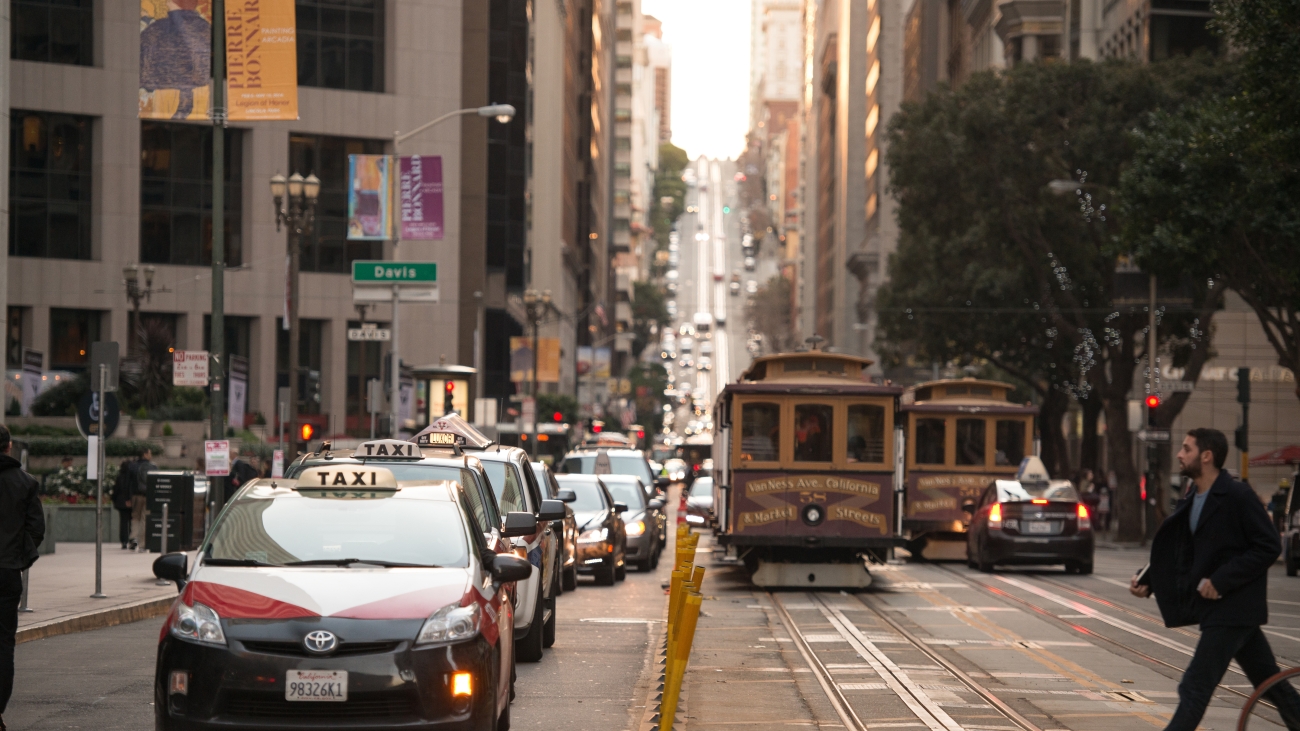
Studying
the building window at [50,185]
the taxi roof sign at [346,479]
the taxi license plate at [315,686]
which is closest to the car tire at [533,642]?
the taxi roof sign at [346,479]

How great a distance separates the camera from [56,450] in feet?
124

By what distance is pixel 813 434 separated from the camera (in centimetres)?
2333

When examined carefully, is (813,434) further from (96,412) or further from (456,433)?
(96,412)

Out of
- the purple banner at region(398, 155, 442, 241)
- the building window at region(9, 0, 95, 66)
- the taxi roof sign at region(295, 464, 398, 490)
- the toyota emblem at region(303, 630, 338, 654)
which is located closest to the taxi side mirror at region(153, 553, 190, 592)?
the taxi roof sign at region(295, 464, 398, 490)

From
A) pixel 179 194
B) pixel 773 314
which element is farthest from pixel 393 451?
pixel 773 314

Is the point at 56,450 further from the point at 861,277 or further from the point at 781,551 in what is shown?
the point at 861,277

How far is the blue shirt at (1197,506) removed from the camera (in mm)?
9023

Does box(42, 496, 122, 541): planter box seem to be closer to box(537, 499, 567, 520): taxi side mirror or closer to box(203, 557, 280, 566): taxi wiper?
box(537, 499, 567, 520): taxi side mirror

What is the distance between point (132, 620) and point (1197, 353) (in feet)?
102

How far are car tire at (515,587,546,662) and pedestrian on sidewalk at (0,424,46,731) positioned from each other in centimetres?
461

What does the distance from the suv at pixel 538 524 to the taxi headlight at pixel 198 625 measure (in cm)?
451

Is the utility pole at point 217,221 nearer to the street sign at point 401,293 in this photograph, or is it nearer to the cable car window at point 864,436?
the cable car window at point 864,436

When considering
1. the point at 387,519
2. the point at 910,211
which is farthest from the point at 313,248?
the point at 387,519

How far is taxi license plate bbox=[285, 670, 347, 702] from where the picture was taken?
8.41 meters
